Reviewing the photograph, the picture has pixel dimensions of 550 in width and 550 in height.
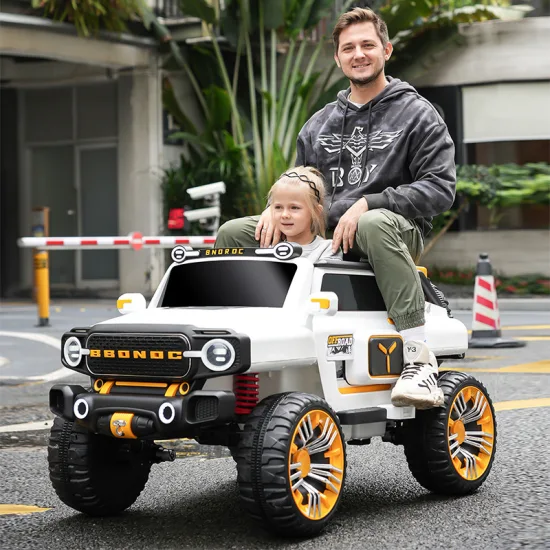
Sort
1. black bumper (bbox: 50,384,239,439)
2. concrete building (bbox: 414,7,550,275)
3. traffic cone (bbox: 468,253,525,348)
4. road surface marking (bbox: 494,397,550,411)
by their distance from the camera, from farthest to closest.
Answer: concrete building (bbox: 414,7,550,275) → traffic cone (bbox: 468,253,525,348) → road surface marking (bbox: 494,397,550,411) → black bumper (bbox: 50,384,239,439)

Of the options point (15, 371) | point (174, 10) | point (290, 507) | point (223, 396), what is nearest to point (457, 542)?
point (290, 507)

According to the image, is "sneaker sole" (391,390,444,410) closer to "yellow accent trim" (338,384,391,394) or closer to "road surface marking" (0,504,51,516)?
"yellow accent trim" (338,384,391,394)

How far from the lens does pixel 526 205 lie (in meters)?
22.5

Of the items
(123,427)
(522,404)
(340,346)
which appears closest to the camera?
(123,427)

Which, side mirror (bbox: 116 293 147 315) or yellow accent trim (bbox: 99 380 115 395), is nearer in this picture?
yellow accent trim (bbox: 99 380 115 395)

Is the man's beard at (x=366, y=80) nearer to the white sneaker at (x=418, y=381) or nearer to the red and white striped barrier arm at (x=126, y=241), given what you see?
the white sneaker at (x=418, y=381)

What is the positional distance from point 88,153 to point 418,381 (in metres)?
20.1

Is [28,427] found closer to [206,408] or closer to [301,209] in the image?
[301,209]

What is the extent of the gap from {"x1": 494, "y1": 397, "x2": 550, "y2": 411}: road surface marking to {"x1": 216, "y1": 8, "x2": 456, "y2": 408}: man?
278cm

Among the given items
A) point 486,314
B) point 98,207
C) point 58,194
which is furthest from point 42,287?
point 58,194

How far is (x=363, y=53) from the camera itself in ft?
17.9

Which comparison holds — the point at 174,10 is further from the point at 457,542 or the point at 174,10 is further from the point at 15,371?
the point at 457,542

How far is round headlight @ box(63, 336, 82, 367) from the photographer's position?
4738 millimetres

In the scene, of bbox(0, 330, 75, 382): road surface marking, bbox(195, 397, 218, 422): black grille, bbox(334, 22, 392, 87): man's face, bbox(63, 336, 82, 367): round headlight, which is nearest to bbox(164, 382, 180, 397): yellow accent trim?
bbox(195, 397, 218, 422): black grille
